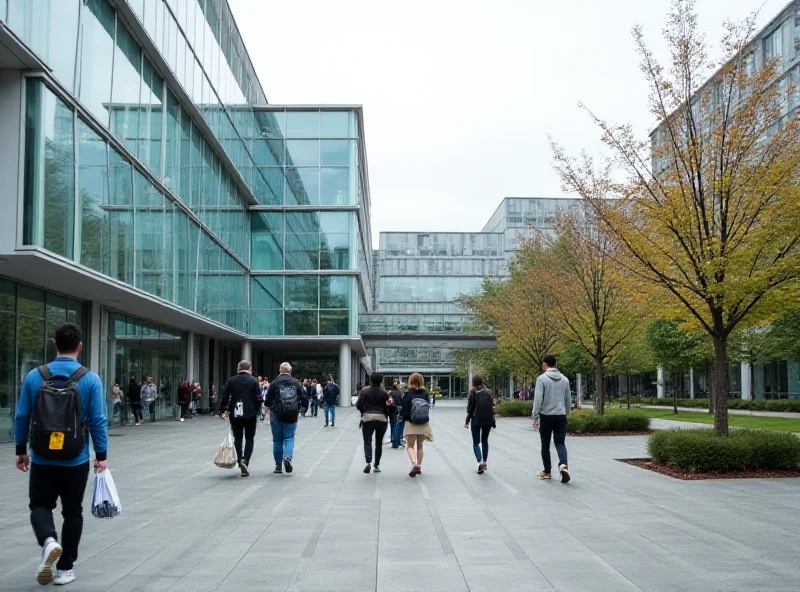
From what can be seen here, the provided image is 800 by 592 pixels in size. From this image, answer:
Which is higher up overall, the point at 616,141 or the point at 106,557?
the point at 616,141

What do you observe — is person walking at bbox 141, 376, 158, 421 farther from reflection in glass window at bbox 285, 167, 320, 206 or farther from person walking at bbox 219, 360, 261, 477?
reflection in glass window at bbox 285, 167, 320, 206

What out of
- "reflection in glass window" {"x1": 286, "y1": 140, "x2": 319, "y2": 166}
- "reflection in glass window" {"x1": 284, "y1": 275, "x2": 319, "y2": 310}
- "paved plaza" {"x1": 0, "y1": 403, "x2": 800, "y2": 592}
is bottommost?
"paved plaza" {"x1": 0, "y1": 403, "x2": 800, "y2": 592}

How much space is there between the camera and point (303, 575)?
6.66m

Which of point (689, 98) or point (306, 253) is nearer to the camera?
point (689, 98)

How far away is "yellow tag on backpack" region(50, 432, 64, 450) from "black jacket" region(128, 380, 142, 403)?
78.9 feet

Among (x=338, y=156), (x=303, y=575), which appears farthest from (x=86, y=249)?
(x=338, y=156)

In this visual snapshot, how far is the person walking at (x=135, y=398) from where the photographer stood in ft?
96.0

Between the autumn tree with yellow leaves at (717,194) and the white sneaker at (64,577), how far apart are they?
1138 centimetres

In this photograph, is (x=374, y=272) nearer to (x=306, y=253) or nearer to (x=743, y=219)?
(x=306, y=253)

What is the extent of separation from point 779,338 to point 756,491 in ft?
86.9

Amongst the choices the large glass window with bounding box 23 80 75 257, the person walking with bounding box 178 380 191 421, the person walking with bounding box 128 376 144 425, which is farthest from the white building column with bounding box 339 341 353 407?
the large glass window with bounding box 23 80 75 257

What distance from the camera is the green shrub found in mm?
39125

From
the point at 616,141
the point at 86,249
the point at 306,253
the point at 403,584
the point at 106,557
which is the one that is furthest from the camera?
the point at 306,253

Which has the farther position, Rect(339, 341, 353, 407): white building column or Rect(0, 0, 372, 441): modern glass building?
Rect(339, 341, 353, 407): white building column
